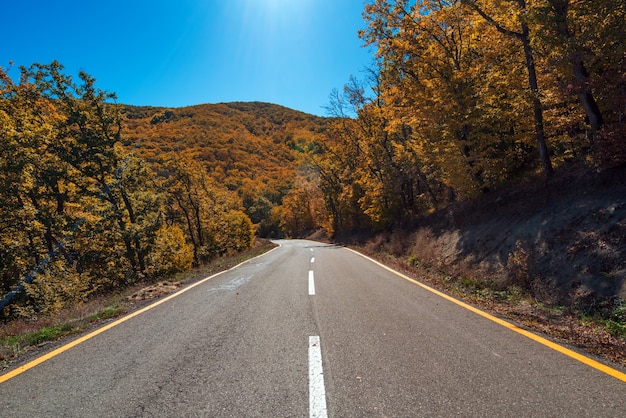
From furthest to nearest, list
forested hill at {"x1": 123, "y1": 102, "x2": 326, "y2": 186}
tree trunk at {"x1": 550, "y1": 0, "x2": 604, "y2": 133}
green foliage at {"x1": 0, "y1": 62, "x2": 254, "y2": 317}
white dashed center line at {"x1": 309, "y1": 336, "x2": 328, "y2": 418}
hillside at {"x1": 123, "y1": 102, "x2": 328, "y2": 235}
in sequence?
forested hill at {"x1": 123, "y1": 102, "x2": 326, "y2": 186}, hillside at {"x1": 123, "y1": 102, "x2": 328, "y2": 235}, green foliage at {"x1": 0, "y1": 62, "x2": 254, "y2": 317}, tree trunk at {"x1": 550, "y1": 0, "x2": 604, "y2": 133}, white dashed center line at {"x1": 309, "y1": 336, "x2": 328, "y2": 418}

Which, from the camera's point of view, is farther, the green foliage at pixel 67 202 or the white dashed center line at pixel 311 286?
the green foliage at pixel 67 202

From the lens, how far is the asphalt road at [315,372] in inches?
105

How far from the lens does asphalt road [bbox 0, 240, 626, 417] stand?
2.66m

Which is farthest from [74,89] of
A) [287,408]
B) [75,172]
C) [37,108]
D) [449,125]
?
[287,408]

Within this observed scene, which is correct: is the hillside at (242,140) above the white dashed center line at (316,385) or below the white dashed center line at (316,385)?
above

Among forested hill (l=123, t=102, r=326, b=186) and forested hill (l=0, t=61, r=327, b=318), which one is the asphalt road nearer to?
forested hill (l=0, t=61, r=327, b=318)

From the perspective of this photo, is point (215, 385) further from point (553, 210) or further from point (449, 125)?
point (449, 125)

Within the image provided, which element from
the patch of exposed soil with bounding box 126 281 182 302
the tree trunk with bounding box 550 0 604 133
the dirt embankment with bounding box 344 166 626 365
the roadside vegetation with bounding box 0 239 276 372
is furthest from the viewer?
the patch of exposed soil with bounding box 126 281 182 302

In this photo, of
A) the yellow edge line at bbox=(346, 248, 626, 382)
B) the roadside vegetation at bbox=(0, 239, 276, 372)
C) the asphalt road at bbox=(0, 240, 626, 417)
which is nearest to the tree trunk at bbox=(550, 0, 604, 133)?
the yellow edge line at bbox=(346, 248, 626, 382)

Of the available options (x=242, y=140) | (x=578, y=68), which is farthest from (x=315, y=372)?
(x=242, y=140)

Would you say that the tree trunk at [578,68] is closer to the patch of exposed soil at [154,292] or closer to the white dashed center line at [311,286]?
the white dashed center line at [311,286]

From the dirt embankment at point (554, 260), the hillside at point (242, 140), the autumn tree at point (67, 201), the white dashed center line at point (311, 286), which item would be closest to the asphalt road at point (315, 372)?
the dirt embankment at point (554, 260)

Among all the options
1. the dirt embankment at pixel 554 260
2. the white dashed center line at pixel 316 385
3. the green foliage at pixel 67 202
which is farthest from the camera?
the green foliage at pixel 67 202

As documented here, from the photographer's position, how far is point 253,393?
2.91 metres
